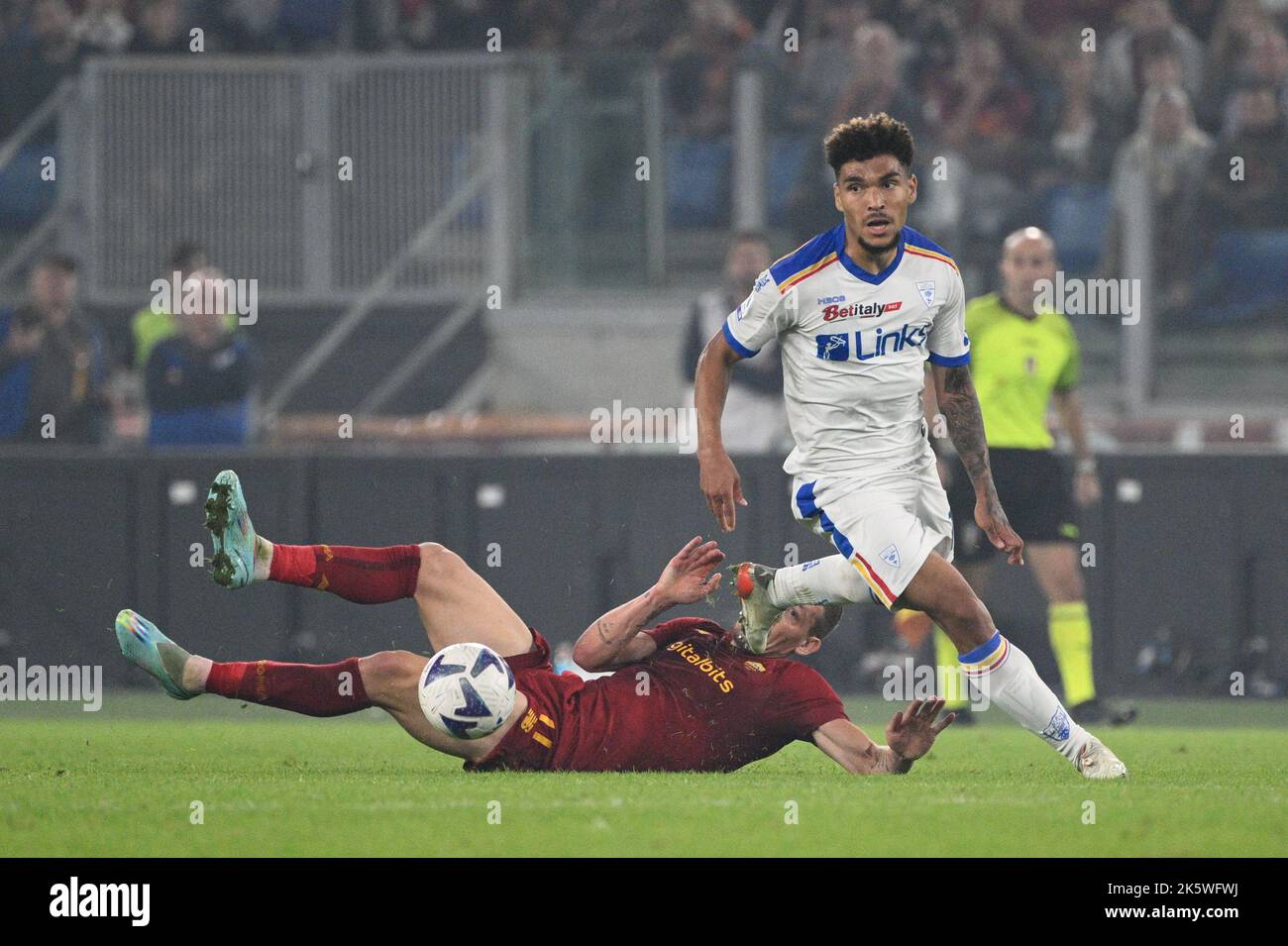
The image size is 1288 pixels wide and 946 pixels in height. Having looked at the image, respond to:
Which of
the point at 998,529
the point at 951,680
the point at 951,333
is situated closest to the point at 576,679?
the point at 998,529

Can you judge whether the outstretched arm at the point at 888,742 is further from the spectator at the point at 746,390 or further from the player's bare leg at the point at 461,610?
the spectator at the point at 746,390

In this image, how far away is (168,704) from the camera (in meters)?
12.5

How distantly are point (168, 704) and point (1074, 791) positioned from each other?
6.51 metres

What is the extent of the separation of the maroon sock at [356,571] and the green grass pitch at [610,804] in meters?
0.69

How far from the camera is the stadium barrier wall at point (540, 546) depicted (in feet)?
44.0

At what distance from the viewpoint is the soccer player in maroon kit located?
780 centimetres

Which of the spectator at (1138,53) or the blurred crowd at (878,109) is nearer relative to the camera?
the blurred crowd at (878,109)

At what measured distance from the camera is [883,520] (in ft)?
25.7

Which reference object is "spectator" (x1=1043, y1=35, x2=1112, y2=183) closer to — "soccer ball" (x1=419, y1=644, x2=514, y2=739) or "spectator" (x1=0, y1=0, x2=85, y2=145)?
"spectator" (x1=0, y1=0, x2=85, y2=145)

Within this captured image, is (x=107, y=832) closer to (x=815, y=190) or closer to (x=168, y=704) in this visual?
(x=168, y=704)

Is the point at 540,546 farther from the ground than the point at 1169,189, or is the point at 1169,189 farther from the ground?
the point at 1169,189

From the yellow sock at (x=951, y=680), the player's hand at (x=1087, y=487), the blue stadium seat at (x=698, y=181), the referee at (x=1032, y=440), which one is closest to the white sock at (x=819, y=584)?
the yellow sock at (x=951, y=680)

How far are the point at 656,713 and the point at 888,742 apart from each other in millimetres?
851

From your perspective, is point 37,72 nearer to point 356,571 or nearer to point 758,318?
point 356,571
